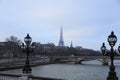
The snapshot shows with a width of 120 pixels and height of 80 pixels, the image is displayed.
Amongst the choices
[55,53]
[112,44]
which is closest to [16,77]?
[112,44]

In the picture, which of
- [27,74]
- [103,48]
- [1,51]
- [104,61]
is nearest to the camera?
[103,48]

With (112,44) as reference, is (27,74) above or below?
below

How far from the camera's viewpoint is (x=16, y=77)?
17391mm

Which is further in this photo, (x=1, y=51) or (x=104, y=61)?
(x=1, y=51)

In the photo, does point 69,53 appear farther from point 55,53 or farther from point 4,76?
point 4,76

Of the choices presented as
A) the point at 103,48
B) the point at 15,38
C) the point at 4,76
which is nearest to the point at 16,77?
the point at 4,76

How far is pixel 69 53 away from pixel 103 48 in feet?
435

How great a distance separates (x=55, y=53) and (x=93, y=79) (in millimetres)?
98290

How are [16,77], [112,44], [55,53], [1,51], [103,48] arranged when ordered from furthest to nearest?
[55,53]
[1,51]
[16,77]
[103,48]
[112,44]

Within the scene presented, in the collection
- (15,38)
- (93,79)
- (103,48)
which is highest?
(15,38)

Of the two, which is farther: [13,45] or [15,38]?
[15,38]

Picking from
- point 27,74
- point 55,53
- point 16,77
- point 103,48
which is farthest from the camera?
point 55,53

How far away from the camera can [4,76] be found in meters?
18.0

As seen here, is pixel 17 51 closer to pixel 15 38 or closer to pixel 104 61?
pixel 15 38
